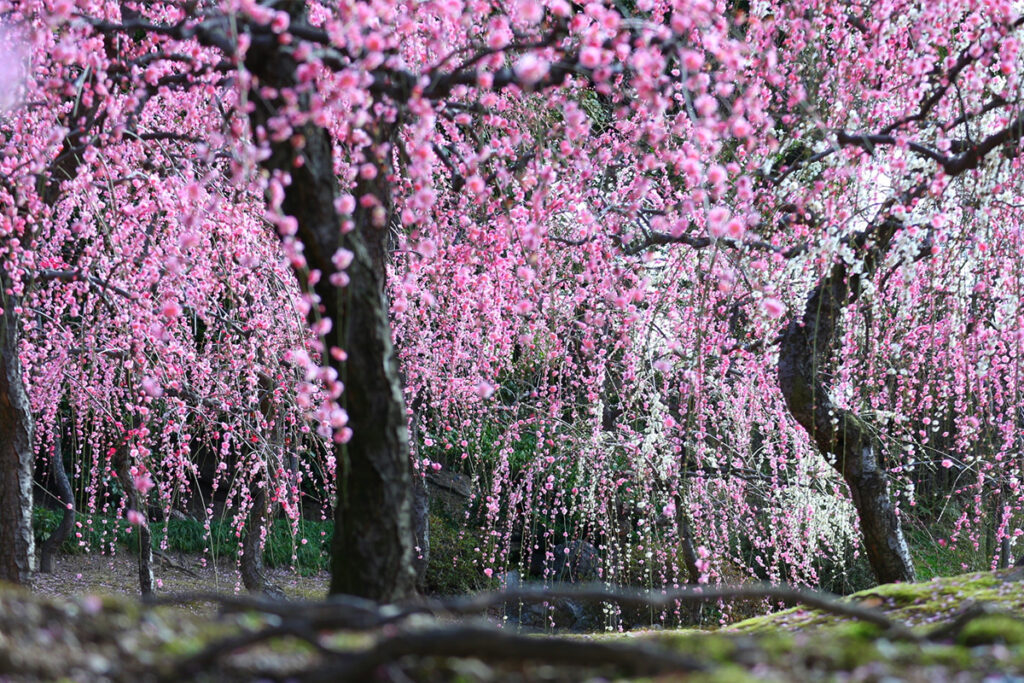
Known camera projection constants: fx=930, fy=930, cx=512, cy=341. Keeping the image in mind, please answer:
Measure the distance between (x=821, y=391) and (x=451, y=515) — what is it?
24.8 feet

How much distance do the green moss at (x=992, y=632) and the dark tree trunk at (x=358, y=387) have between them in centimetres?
162

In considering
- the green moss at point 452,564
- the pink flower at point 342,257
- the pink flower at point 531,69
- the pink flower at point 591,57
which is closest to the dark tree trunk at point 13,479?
the pink flower at point 342,257

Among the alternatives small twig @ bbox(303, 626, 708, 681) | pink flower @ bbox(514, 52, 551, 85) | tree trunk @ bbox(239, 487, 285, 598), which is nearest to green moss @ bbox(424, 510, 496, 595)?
tree trunk @ bbox(239, 487, 285, 598)

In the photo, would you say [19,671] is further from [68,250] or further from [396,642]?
[68,250]

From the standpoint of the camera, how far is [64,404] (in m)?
12.2

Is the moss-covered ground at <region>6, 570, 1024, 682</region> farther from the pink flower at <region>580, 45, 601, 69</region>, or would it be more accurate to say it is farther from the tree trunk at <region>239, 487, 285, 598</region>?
the tree trunk at <region>239, 487, 285, 598</region>

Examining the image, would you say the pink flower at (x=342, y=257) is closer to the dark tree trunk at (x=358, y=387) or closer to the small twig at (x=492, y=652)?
the dark tree trunk at (x=358, y=387)

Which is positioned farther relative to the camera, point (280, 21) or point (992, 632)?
point (280, 21)

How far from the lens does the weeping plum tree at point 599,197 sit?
2857 millimetres

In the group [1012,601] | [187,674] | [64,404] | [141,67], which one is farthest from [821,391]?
[64,404]

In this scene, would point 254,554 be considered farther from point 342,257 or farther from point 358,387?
point 342,257

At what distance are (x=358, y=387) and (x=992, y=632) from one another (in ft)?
6.35

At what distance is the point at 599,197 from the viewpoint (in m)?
7.18

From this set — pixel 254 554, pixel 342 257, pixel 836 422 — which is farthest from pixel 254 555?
pixel 342 257
